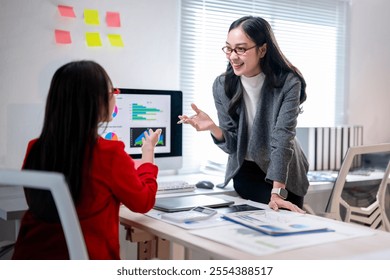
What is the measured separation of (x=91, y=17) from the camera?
253 centimetres

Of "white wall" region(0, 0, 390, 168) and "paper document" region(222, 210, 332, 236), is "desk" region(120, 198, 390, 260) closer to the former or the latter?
"paper document" region(222, 210, 332, 236)

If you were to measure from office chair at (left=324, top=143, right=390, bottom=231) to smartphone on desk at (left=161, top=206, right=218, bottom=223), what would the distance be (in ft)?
2.09

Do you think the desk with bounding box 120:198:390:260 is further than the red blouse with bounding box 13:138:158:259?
No

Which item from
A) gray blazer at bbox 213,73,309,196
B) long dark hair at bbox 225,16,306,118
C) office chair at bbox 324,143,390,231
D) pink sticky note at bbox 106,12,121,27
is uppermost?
pink sticky note at bbox 106,12,121,27

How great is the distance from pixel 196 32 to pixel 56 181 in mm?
2123

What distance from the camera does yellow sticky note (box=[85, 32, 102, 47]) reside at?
2.53 meters

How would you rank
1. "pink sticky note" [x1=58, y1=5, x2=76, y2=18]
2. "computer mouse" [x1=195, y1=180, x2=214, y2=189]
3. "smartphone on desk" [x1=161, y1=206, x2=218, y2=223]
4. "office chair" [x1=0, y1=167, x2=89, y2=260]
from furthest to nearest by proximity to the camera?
1. "pink sticky note" [x1=58, y1=5, x2=76, y2=18]
2. "computer mouse" [x1=195, y1=180, x2=214, y2=189]
3. "smartphone on desk" [x1=161, y1=206, x2=218, y2=223]
4. "office chair" [x1=0, y1=167, x2=89, y2=260]

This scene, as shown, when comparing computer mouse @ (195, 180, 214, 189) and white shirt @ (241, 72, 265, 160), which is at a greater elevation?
white shirt @ (241, 72, 265, 160)

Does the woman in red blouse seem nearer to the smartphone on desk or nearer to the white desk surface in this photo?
the smartphone on desk

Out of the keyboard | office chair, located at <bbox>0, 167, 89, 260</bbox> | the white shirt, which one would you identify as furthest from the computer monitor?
office chair, located at <bbox>0, 167, 89, 260</bbox>

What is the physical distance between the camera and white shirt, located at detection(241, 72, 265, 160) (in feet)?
7.09

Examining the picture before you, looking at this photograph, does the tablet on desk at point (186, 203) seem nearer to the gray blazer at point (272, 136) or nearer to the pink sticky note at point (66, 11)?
the gray blazer at point (272, 136)

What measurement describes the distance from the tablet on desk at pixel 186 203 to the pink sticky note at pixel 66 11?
3.73 feet

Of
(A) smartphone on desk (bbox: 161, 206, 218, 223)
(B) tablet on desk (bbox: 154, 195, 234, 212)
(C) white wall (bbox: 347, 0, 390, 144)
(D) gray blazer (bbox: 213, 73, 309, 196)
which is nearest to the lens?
(A) smartphone on desk (bbox: 161, 206, 218, 223)
